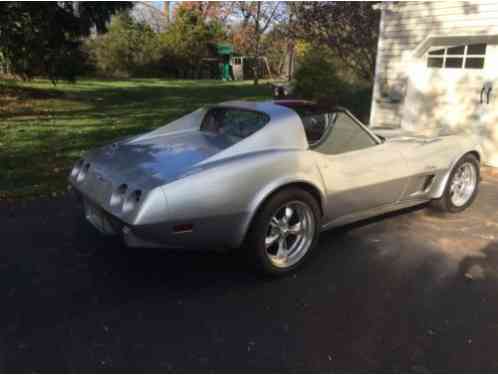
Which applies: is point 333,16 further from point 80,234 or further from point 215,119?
point 80,234

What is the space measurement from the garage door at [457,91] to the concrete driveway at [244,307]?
13.4 feet

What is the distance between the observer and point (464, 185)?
5195mm

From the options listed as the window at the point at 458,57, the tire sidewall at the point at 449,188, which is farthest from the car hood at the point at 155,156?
the window at the point at 458,57

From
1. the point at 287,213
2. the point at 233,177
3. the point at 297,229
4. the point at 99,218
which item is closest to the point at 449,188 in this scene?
the point at 297,229

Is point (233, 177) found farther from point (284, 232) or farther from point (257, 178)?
point (284, 232)

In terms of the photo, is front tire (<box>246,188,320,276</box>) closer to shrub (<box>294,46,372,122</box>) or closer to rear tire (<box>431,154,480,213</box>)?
rear tire (<box>431,154,480,213</box>)

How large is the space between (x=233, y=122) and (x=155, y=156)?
2.95 ft

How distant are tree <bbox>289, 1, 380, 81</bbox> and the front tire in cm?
1278

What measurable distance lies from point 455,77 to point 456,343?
6707 mm

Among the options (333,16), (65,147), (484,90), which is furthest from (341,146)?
(333,16)

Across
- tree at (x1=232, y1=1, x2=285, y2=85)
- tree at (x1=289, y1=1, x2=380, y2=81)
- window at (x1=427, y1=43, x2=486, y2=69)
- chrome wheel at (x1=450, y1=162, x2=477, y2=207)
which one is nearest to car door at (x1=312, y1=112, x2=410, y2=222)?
chrome wheel at (x1=450, y1=162, x2=477, y2=207)

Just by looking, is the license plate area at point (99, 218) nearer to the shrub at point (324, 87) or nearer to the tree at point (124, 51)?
the shrub at point (324, 87)

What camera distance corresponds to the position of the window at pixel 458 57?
7754 mm

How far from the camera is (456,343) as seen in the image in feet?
8.96
